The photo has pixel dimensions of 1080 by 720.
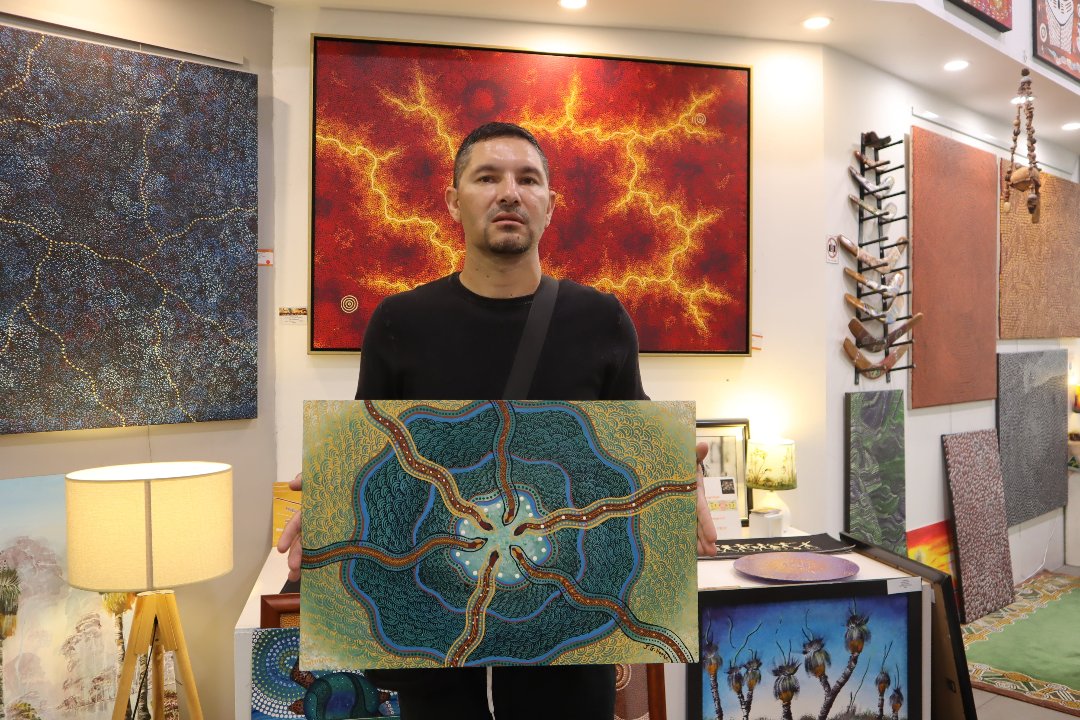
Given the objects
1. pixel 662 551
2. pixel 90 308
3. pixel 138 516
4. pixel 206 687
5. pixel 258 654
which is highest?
pixel 90 308

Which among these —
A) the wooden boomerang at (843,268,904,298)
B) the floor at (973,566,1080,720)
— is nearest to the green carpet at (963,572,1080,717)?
the floor at (973,566,1080,720)

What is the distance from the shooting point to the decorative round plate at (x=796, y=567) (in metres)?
2.09

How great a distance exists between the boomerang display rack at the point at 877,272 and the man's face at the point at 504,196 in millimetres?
2329

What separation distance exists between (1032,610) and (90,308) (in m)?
4.69

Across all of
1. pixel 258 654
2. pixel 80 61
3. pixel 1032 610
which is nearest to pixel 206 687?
pixel 258 654

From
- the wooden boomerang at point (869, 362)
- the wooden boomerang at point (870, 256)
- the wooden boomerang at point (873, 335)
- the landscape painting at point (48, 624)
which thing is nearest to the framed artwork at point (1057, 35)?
the wooden boomerang at point (870, 256)

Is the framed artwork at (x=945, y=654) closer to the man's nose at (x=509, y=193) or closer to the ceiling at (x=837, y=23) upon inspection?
the man's nose at (x=509, y=193)

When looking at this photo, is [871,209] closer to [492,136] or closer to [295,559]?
[492,136]

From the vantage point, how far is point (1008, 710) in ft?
9.21

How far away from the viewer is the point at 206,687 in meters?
2.43

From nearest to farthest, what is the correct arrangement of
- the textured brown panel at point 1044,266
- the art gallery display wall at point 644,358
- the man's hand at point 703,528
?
the man's hand at point 703,528 → the art gallery display wall at point 644,358 → the textured brown panel at point 1044,266

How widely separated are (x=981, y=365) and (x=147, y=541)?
400cm

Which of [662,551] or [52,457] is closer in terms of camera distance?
[662,551]

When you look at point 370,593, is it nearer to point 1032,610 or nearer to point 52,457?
point 52,457
